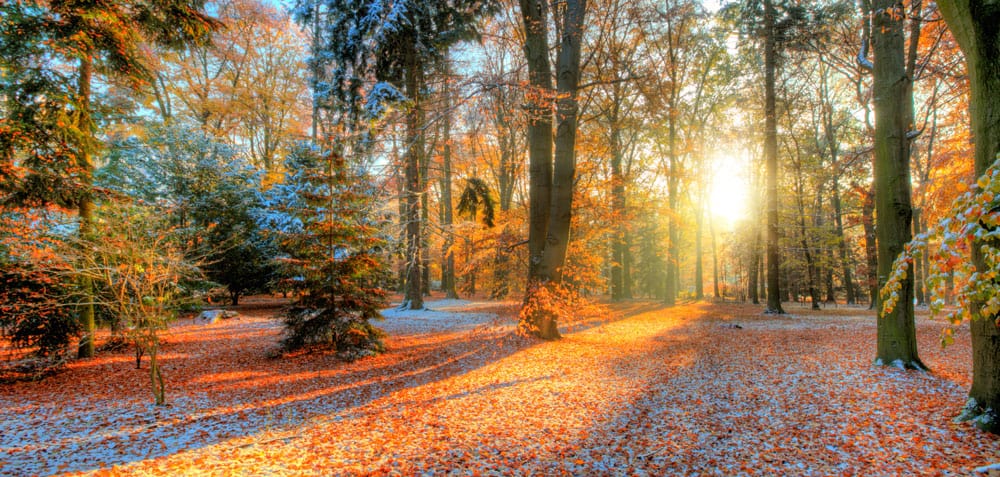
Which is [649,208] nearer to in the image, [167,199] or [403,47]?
[403,47]

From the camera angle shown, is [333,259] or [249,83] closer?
[333,259]

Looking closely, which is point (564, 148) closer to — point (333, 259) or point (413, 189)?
point (333, 259)

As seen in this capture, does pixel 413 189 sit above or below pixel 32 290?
above

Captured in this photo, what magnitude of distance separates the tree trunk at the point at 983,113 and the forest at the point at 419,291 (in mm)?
22

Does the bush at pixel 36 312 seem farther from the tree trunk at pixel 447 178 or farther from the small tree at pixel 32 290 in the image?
the tree trunk at pixel 447 178

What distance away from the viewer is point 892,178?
5.94m

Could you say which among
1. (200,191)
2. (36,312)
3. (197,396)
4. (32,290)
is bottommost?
(197,396)

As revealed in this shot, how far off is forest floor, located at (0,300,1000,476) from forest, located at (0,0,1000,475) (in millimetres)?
43

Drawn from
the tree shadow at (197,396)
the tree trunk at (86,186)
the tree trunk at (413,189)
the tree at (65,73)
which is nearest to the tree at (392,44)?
the tree trunk at (413,189)

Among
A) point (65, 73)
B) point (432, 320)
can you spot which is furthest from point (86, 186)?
point (432, 320)

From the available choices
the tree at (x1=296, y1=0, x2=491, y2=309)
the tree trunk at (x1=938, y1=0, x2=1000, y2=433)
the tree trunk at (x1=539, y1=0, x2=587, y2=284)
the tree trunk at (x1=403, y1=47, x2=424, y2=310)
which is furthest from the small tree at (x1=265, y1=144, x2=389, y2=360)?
the tree trunk at (x1=938, y1=0, x2=1000, y2=433)

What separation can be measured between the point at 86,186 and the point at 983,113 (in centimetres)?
1100

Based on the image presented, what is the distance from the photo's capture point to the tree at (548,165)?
8539mm

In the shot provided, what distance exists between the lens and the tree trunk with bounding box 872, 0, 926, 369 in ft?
19.3
